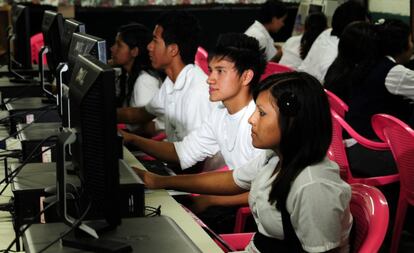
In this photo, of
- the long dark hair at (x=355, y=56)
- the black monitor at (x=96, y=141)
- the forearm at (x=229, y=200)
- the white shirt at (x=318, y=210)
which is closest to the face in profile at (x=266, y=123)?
the white shirt at (x=318, y=210)

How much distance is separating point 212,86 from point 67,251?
54.5 inches

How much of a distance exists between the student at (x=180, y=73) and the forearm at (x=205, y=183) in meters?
0.88

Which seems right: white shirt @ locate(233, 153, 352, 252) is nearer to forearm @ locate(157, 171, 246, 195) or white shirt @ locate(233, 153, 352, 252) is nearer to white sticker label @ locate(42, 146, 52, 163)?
forearm @ locate(157, 171, 246, 195)

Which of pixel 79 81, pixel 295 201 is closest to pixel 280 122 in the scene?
pixel 295 201

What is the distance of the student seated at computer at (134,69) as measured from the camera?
4.25 m

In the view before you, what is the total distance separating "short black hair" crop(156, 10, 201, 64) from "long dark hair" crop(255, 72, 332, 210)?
1.84 m

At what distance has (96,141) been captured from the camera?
1.67 m

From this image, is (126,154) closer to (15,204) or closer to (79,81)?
(15,204)

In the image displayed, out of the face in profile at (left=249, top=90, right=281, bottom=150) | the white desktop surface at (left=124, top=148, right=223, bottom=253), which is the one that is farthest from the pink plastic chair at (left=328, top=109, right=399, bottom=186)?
the face in profile at (left=249, top=90, right=281, bottom=150)

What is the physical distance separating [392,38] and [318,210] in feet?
7.98

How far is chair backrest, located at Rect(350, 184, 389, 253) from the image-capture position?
1.92 meters

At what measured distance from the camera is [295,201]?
189 centimetres

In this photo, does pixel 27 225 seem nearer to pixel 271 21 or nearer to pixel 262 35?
pixel 262 35

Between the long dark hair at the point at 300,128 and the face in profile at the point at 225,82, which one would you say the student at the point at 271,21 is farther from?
the long dark hair at the point at 300,128
